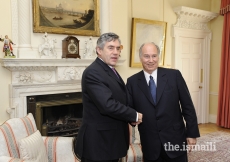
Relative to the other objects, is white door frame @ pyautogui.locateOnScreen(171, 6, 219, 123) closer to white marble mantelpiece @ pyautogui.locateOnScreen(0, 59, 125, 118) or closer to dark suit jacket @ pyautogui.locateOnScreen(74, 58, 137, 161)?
white marble mantelpiece @ pyautogui.locateOnScreen(0, 59, 125, 118)

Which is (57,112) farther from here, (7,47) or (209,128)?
(209,128)

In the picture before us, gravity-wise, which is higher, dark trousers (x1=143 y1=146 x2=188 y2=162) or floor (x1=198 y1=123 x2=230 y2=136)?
dark trousers (x1=143 y1=146 x2=188 y2=162)

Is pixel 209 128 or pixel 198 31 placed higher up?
pixel 198 31

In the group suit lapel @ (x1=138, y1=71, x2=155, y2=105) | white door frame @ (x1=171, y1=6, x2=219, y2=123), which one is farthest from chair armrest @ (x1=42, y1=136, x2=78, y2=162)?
white door frame @ (x1=171, y1=6, x2=219, y2=123)

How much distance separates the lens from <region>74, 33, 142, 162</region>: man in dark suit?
1.66 m

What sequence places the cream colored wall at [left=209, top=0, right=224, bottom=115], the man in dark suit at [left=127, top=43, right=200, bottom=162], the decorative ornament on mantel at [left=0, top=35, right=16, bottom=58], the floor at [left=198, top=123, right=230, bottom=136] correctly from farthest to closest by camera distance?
the cream colored wall at [left=209, top=0, right=224, bottom=115] → the floor at [left=198, top=123, right=230, bottom=136] → the decorative ornament on mantel at [left=0, top=35, right=16, bottom=58] → the man in dark suit at [left=127, top=43, right=200, bottom=162]

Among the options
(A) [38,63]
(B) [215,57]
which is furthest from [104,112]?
(B) [215,57]

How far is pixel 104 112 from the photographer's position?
1646 mm

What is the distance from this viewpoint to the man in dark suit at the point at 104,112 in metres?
1.66

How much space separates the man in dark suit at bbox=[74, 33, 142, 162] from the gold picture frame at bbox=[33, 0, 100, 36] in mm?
2089

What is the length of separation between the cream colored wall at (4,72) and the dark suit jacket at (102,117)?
197 cm

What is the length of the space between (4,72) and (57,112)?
109 centimetres

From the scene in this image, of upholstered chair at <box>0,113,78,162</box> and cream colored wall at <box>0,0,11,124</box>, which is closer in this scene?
upholstered chair at <box>0,113,78,162</box>

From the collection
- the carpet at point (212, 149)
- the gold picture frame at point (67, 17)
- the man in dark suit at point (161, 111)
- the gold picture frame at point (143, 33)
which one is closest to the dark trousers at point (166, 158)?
the man in dark suit at point (161, 111)
